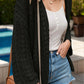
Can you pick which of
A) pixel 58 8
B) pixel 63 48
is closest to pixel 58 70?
pixel 63 48

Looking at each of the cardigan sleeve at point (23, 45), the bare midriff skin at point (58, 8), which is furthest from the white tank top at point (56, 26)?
the cardigan sleeve at point (23, 45)

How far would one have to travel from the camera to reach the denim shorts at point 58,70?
6.68 feet

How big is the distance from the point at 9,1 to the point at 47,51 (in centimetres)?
Result: 1220

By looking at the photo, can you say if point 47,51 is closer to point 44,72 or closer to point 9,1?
point 44,72

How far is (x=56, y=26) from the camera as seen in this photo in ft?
6.63

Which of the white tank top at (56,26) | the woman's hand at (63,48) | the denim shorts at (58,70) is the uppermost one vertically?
the white tank top at (56,26)

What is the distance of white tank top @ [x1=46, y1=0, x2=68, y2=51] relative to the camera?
1.98 m

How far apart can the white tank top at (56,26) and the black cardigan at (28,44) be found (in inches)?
2.9

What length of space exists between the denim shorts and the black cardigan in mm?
78

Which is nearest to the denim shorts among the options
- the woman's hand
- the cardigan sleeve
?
the woman's hand

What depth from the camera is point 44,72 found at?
197 centimetres

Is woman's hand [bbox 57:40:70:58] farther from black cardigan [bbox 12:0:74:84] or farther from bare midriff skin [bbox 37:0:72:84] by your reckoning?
black cardigan [bbox 12:0:74:84]

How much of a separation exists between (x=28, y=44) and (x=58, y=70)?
423mm

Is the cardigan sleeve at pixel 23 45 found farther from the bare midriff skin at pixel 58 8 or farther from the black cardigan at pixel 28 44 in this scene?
the bare midriff skin at pixel 58 8
